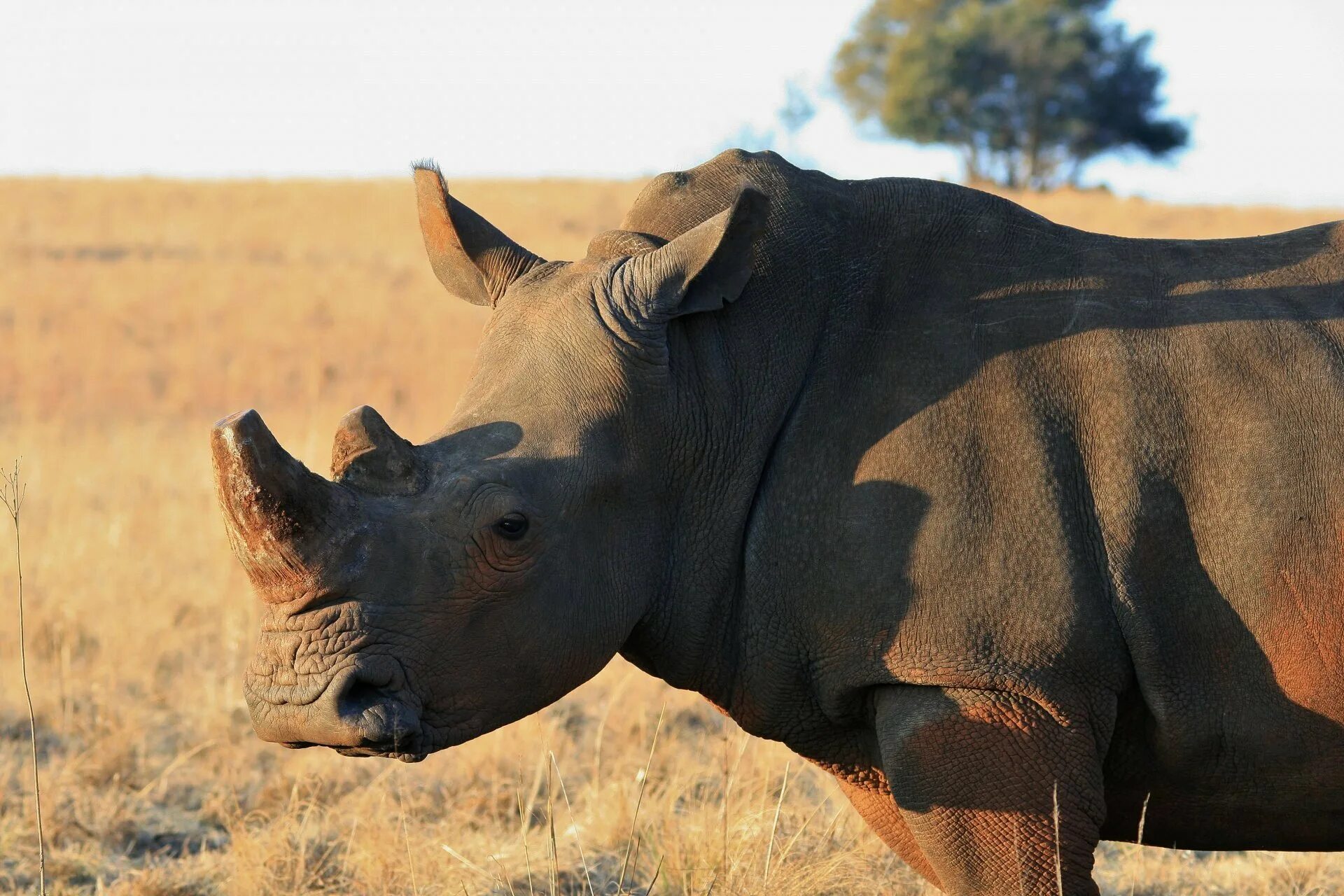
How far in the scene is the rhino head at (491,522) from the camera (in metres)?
3.15

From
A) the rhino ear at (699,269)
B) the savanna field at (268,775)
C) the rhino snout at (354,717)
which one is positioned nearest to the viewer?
the rhino snout at (354,717)

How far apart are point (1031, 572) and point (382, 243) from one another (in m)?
28.4

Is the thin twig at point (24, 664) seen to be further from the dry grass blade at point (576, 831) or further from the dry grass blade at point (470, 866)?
the dry grass blade at point (576, 831)

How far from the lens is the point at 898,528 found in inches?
133

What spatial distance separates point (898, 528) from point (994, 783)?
59 cm

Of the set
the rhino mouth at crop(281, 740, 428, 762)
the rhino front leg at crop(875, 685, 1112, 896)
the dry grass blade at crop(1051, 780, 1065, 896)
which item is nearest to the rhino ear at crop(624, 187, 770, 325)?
the rhino front leg at crop(875, 685, 1112, 896)

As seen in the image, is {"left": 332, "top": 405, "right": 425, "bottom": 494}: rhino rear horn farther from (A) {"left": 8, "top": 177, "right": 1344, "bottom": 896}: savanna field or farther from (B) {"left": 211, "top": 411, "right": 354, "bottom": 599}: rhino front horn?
(A) {"left": 8, "top": 177, "right": 1344, "bottom": 896}: savanna field

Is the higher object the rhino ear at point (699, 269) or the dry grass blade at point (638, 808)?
the rhino ear at point (699, 269)

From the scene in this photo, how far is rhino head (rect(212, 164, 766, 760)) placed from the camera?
315 centimetres

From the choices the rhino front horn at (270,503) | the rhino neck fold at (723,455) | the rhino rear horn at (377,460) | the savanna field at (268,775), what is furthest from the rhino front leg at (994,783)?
the rhino front horn at (270,503)

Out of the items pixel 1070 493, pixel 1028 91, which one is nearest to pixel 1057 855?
pixel 1070 493

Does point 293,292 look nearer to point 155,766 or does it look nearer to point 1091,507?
point 155,766

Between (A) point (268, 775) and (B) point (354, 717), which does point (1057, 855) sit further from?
(A) point (268, 775)

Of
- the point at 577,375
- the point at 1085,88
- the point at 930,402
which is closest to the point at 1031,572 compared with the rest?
the point at 930,402
